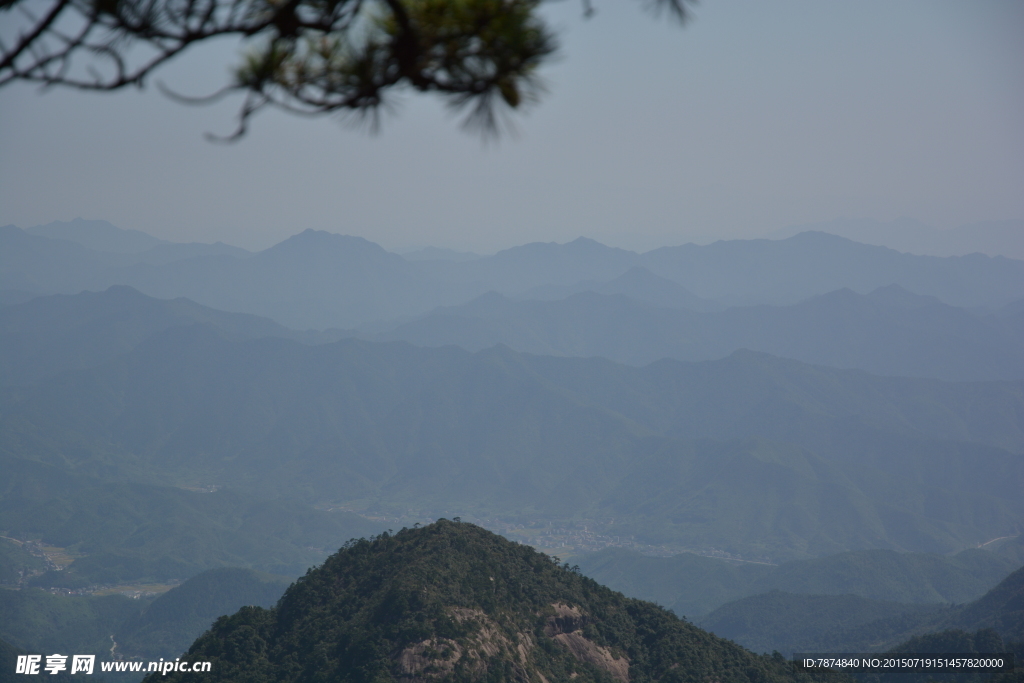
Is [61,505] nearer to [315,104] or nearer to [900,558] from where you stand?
[900,558]

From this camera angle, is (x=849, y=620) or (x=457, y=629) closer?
(x=457, y=629)

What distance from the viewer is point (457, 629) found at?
37.3m

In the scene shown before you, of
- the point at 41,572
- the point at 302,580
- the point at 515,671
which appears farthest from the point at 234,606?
the point at 515,671

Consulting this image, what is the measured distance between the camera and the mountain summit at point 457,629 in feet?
121

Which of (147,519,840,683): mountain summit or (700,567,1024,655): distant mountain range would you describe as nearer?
(147,519,840,683): mountain summit

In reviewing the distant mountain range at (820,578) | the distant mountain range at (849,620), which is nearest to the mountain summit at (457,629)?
the distant mountain range at (849,620)

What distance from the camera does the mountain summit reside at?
121ft

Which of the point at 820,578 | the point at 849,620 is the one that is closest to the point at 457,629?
the point at 849,620

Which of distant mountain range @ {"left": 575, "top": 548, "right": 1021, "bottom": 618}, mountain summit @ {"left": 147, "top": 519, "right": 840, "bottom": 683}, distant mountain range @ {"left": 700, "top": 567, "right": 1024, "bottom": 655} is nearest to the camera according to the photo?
mountain summit @ {"left": 147, "top": 519, "right": 840, "bottom": 683}

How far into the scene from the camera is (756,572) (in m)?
166

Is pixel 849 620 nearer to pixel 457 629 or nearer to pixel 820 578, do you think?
pixel 820 578

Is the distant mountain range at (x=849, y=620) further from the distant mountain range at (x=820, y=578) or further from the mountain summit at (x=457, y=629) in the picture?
the mountain summit at (x=457, y=629)

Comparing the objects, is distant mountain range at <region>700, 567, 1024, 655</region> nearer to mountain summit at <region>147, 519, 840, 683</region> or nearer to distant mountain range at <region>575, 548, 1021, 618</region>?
distant mountain range at <region>575, 548, 1021, 618</region>

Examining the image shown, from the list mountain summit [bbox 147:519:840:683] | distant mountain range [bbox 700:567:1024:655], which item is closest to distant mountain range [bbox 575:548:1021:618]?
distant mountain range [bbox 700:567:1024:655]
